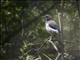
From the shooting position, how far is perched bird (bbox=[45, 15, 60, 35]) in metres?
1.43

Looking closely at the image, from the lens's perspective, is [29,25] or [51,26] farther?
[29,25]

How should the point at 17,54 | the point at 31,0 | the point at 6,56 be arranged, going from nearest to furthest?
1. the point at 17,54
2. the point at 6,56
3. the point at 31,0

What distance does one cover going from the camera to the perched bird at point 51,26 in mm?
1426

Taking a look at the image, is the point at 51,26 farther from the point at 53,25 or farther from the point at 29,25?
the point at 29,25

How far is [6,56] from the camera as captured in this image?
5.43ft

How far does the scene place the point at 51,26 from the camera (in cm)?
148

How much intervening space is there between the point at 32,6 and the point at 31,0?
102mm

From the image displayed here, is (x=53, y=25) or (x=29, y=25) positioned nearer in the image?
(x=53, y=25)

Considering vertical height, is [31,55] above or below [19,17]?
below

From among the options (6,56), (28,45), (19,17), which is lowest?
(6,56)

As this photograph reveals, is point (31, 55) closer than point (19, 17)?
Yes

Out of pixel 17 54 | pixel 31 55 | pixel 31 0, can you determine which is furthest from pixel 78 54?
pixel 31 0

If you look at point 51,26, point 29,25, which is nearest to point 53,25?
point 51,26

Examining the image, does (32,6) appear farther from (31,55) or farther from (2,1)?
(31,55)
